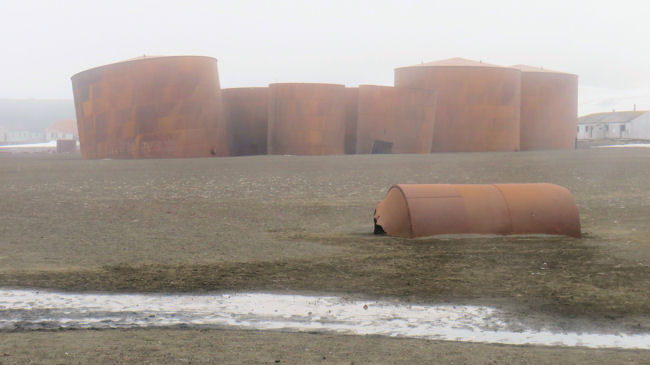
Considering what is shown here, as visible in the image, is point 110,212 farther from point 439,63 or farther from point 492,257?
point 439,63

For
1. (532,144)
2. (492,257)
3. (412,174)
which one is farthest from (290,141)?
(492,257)

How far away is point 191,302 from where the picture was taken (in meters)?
7.69

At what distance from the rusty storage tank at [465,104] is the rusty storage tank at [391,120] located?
270cm

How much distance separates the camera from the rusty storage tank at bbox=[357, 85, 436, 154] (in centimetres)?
3494

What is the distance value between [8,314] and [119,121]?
2652 cm

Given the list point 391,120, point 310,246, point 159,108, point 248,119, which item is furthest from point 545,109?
point 310,246

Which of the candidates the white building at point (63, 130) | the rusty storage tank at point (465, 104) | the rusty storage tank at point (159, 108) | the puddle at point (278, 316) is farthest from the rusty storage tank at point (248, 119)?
the white building at point (63, 130)

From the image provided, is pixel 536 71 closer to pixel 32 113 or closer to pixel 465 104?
pixel 465 104

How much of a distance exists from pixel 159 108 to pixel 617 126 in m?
62.9

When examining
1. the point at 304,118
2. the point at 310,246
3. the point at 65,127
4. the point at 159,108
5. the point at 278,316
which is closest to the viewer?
the point at 278,316

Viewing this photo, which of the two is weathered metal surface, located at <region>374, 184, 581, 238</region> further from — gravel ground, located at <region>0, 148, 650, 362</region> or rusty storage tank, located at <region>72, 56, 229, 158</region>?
rusty storage tank, located at <region>72, 56, 229, 158</region>

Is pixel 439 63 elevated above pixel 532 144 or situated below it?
above

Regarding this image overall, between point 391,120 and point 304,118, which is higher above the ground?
point 304,118

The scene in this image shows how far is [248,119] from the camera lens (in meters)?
38.0
